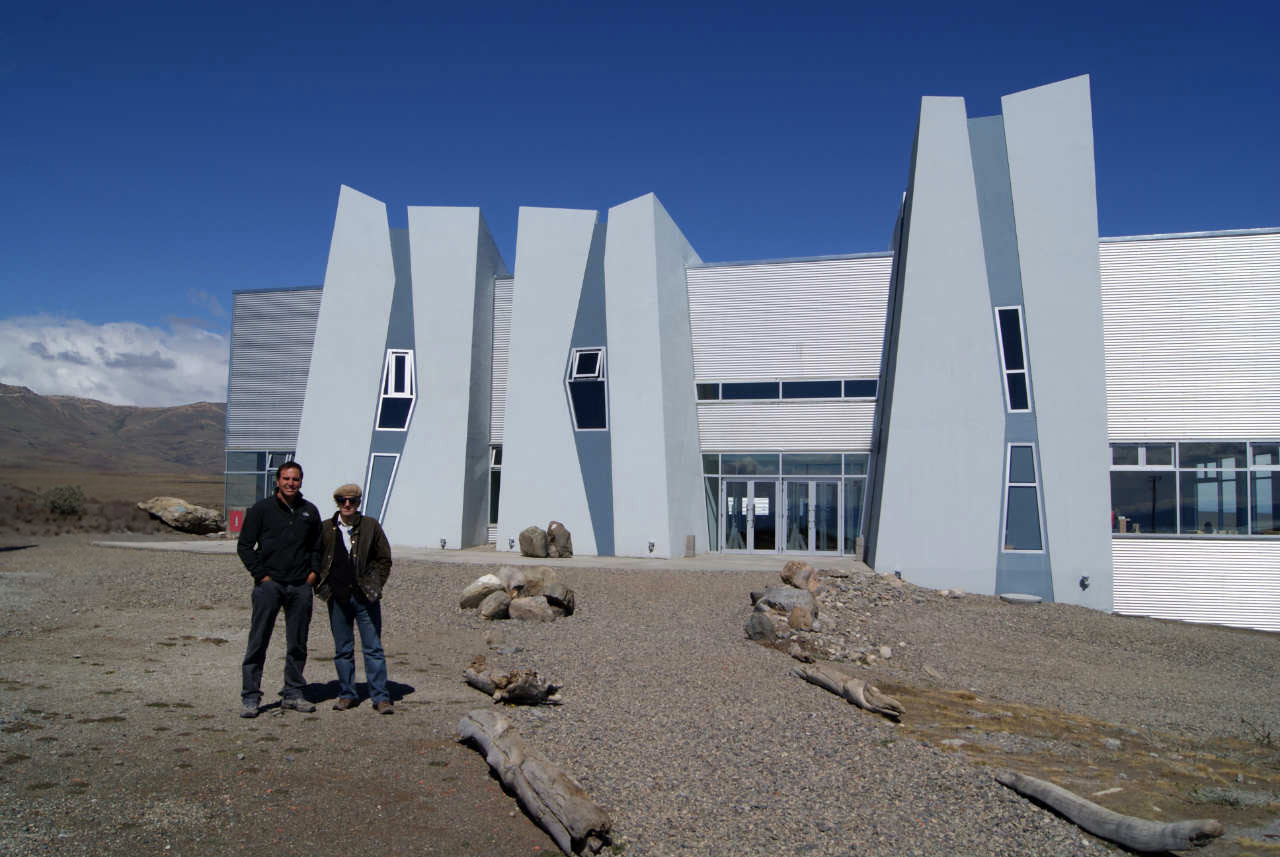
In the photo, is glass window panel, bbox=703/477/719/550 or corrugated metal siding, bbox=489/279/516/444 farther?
corrugated metal siding, bbox=489/279/516/444

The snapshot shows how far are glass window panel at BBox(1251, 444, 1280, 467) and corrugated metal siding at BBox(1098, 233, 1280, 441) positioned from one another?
27cm

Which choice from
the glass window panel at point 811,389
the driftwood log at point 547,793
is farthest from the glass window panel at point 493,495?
the driftwood log at point 547,793

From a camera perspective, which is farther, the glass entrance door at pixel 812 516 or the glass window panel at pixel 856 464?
the glass entrance door at pixel 812 516

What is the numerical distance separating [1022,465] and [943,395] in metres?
2.17

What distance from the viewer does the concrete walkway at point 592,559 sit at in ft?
63.4

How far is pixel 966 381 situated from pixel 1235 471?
6207 millimetres

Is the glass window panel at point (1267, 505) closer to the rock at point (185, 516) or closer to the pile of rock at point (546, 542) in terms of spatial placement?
the pile of rock at point (546, 542)

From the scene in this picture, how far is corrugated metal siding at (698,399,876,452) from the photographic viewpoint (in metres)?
22.3

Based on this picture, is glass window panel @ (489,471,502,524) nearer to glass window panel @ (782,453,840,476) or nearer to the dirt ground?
glass window panel @ (782,453,840,476)

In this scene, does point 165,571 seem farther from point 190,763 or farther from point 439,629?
point 190,763

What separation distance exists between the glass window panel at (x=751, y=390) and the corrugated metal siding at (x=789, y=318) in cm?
21

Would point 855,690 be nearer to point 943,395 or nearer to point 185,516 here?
point 943,395

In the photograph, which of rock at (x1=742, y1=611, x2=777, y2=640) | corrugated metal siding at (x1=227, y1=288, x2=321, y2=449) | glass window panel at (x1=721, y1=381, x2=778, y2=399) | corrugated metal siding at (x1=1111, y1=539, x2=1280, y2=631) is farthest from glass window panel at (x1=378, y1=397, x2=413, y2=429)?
corrugated metal siding at (x1=1111, y1=539, x2=1280, y2=631)

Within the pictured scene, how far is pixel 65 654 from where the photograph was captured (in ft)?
28.8
